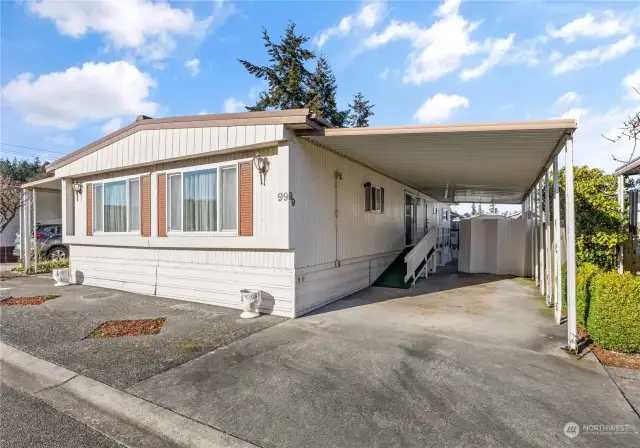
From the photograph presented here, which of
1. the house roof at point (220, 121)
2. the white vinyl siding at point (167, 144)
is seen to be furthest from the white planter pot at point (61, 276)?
the house roof at point (220, 121)

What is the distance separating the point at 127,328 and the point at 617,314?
681cm

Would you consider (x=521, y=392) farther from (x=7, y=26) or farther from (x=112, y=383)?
(x=7, y=26)

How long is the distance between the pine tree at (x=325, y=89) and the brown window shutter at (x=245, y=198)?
62.9ft

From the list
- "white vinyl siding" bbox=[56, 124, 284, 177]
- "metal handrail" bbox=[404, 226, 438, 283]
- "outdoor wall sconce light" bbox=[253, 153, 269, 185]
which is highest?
"white vinyl siding" bbox=[56, 124, 284, 177]

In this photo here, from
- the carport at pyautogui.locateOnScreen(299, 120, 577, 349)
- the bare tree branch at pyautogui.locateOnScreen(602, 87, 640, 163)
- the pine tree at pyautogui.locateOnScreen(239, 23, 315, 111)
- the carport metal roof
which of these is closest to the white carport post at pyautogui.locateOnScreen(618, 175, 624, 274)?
the carport at pyautogui.locateOnScreen(299, 120, 577, 349)

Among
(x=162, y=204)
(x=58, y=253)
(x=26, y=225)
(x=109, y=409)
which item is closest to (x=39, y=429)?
(x=109, y=409)

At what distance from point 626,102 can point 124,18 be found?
31.4 ft

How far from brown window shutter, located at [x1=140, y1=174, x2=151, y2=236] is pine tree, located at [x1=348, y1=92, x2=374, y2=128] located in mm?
23176

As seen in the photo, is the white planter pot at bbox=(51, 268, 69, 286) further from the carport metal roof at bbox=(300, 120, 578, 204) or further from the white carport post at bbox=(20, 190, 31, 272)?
the carport metal roof at bbox=(300, 120, 578, 204)

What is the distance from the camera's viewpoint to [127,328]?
17.4ft

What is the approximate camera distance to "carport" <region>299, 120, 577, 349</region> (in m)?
4.29

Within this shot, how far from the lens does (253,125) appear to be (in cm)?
590

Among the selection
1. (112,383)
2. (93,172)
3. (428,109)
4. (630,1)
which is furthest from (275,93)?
(112,383)

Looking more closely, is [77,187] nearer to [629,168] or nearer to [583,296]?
[583,296]
